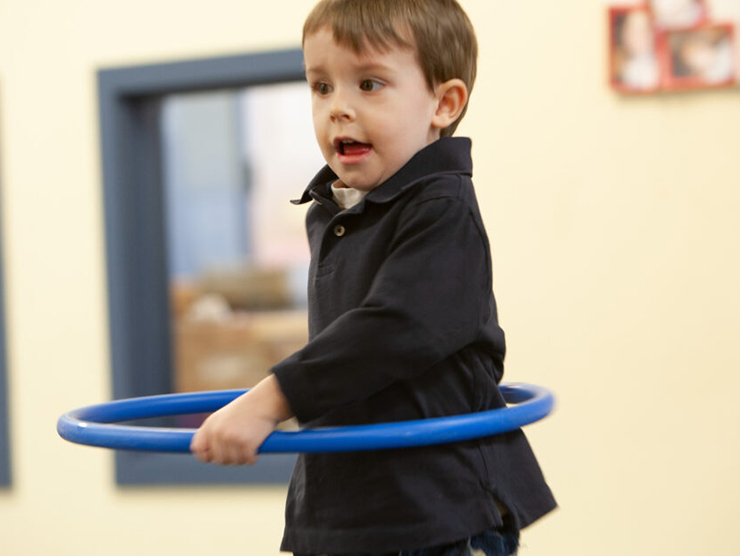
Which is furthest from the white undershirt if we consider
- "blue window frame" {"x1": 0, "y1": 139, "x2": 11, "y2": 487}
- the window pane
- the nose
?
the window pane

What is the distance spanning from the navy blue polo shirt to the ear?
0.05 meters

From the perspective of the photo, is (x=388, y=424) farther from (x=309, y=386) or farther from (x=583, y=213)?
(x=583, y=213)

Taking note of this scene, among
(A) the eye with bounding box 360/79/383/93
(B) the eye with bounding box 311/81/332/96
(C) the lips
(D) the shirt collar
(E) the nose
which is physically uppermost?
(B) the eye with bounding box 311/81/332/96

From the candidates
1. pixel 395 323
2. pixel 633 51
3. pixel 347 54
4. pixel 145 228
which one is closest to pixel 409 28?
pixel 347 54

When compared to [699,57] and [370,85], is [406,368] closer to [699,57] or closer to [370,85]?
[370,85]

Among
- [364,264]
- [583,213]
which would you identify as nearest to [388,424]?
[364,264]

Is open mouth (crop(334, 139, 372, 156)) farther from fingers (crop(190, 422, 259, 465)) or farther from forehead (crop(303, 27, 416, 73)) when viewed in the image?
fingers (crop(190, 422, 259, 465))

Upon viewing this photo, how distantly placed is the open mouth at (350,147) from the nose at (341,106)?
4 centimetres

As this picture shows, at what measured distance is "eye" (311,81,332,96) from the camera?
1366 mm

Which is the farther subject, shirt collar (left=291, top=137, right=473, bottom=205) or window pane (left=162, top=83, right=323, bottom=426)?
window pane (left=162, top=83, right=323, bottom=426)

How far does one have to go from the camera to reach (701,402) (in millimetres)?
2566

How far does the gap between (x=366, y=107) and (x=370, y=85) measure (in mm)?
32

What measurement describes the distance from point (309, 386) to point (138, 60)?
6.55 feet

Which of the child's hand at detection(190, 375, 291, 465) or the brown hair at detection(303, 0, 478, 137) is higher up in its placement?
the brown hair at detection(303, 0, 478, 137)
